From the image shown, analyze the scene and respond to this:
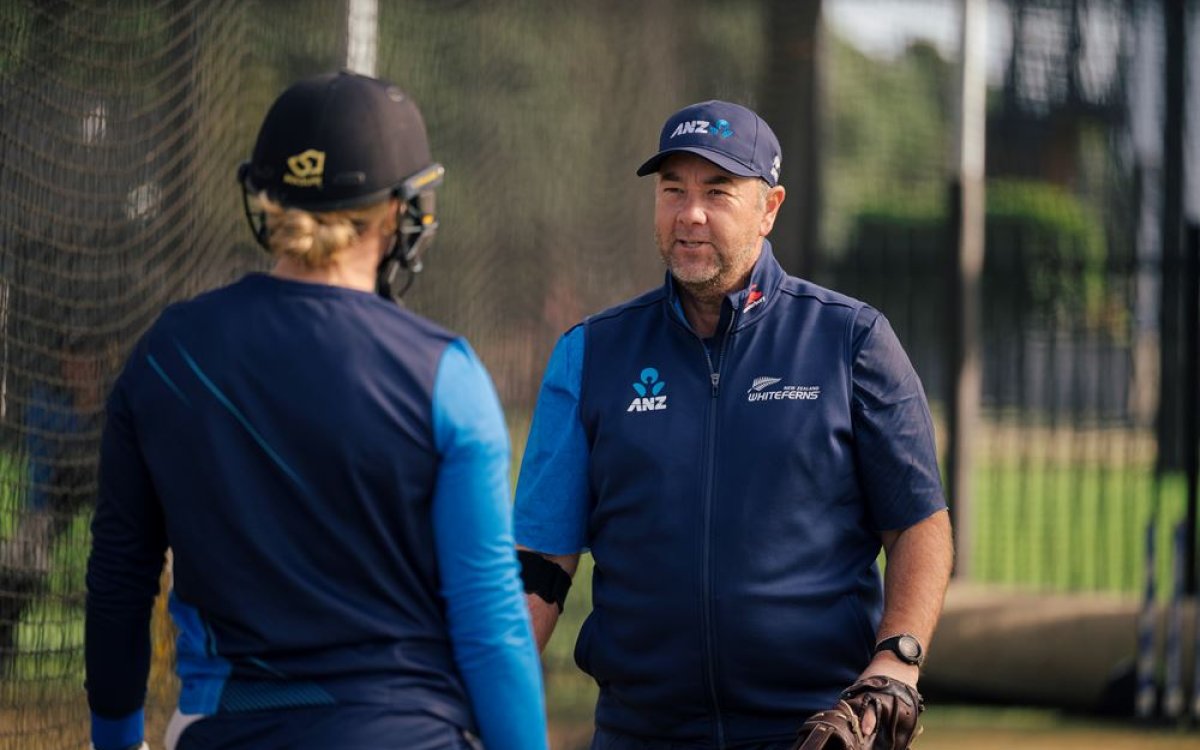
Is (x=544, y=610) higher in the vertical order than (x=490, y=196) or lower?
lower

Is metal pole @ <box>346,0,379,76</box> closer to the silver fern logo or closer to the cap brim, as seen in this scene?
the cap brim

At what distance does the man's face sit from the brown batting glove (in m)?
0.86

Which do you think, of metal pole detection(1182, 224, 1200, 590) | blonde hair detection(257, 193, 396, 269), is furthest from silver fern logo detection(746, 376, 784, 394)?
metal pole detection(1182, 224, 1200, 590)

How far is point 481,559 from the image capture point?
106 inches

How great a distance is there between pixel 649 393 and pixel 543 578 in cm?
44

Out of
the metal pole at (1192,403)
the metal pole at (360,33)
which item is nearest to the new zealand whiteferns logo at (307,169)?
the metal pole at (360,33)

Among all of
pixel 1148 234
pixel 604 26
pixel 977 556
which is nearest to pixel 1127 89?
pixel 1148 234

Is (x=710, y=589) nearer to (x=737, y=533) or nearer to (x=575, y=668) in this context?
(x=737, y=533)

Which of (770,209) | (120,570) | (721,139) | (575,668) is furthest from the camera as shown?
(575,668)

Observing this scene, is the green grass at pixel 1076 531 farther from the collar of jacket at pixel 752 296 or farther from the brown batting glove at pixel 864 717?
the brown batting glove at pixel 864 717

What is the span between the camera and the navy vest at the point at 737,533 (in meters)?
3.70

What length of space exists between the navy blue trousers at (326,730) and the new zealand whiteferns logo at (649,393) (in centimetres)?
124

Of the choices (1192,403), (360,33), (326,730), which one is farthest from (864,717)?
(1192,403)

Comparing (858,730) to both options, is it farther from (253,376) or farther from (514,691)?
(253,376)
